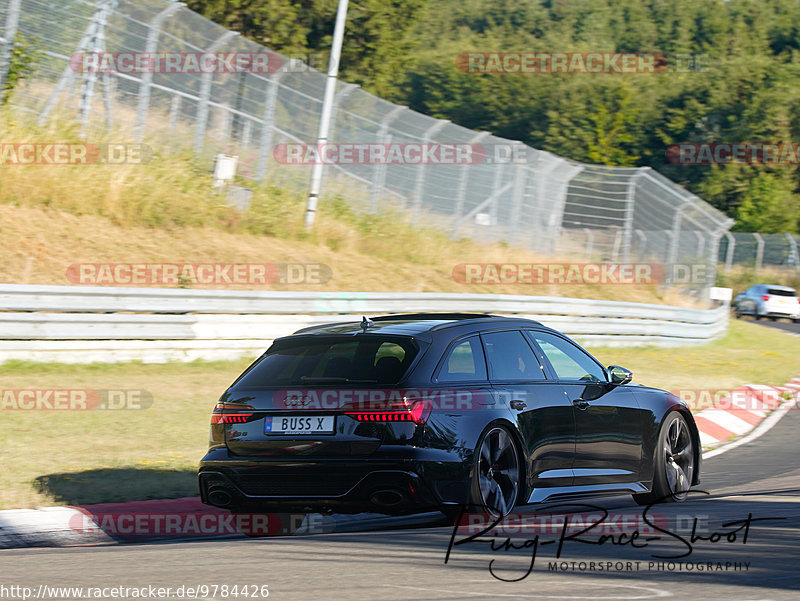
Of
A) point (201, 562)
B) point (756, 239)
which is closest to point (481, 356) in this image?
point (201, 562)

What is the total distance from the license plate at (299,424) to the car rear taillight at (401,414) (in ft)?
0.61

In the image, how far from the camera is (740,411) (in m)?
14.6

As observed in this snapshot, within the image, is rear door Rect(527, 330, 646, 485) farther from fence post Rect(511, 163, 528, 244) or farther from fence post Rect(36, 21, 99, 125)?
fence post Rect(511, 163, 528, 244)

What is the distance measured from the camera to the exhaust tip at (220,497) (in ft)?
22.3

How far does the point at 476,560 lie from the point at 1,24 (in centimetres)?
1595

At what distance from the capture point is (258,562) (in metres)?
5.55
